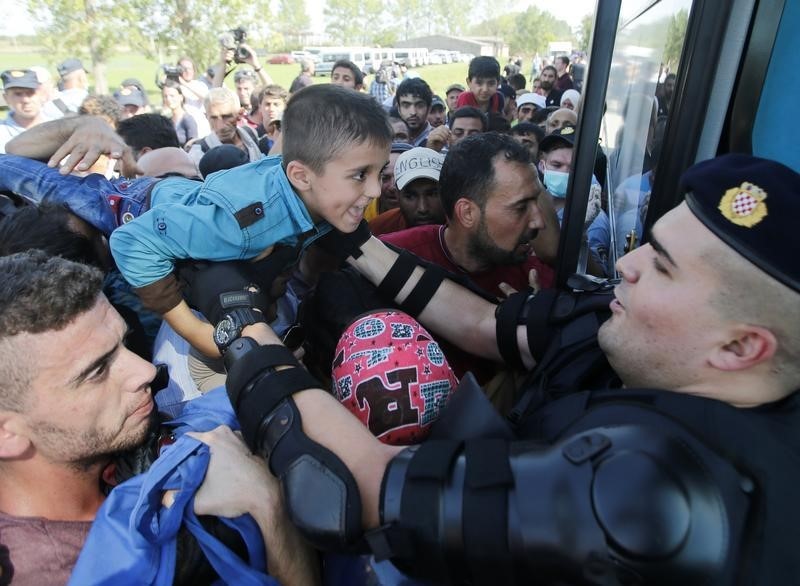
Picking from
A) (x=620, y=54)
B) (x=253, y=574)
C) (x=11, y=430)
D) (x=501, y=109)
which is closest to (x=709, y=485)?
(x=253, y=574)

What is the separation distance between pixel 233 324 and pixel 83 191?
4.46 feet

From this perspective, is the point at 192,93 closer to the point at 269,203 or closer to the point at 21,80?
the point at 21,80

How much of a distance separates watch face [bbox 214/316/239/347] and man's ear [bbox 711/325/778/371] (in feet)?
3.63

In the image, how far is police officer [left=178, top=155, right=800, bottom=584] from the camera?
83 centimetres

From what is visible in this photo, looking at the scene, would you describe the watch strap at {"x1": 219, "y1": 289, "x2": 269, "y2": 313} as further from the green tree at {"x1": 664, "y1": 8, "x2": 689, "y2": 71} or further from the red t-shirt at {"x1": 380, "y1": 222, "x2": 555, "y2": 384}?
the green tree at {"x1": 664, "y1": 8, "x2": 689, "y2": 71}

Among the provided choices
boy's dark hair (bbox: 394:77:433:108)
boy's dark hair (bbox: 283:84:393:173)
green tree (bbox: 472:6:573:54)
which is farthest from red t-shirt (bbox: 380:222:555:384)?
green tree (bbox: 472:6:573:54)

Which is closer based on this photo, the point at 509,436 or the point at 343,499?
the point at 343,499

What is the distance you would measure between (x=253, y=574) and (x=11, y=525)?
595 millimetres

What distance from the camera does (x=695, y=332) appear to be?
116cm

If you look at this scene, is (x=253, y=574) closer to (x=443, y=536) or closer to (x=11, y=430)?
(x=443, y=536)

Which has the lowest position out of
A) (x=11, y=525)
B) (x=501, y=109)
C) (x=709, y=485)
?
(x=501, y=109)

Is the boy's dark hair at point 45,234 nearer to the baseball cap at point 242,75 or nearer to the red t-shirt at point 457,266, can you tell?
the red t-shirt at point 457,266

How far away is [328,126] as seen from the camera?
6.08ft

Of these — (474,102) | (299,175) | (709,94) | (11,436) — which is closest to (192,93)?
Result: (474,102)
